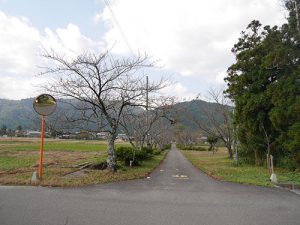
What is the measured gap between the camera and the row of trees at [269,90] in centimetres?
1600

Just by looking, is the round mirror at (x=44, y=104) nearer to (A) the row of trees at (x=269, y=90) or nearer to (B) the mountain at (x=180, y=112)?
(B) the mountain at (x=180, y=112)

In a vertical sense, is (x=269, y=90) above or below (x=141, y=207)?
above

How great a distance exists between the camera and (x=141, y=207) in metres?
6.63

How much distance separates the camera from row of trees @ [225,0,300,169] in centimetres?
1600

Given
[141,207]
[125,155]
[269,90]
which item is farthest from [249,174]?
[141,207]

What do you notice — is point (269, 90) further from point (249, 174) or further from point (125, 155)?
point (125, 155)

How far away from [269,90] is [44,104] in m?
12.8

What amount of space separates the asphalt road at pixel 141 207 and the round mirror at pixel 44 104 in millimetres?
3183

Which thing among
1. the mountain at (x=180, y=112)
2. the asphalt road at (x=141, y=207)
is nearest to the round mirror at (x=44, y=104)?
the mountain at (x=180, y=112)

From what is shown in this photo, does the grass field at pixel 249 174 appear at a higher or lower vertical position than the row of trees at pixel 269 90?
lower

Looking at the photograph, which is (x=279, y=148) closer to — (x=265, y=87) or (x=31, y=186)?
(x=265, y=87)

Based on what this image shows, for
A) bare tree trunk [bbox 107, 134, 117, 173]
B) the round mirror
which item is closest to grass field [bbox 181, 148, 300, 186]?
bare tree trunk [bbox 107, 134, 117, 173]

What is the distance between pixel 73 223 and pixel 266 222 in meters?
3.57

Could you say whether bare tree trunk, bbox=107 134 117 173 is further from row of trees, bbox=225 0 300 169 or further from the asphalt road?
row of trees, bbox=225 0 300 169
